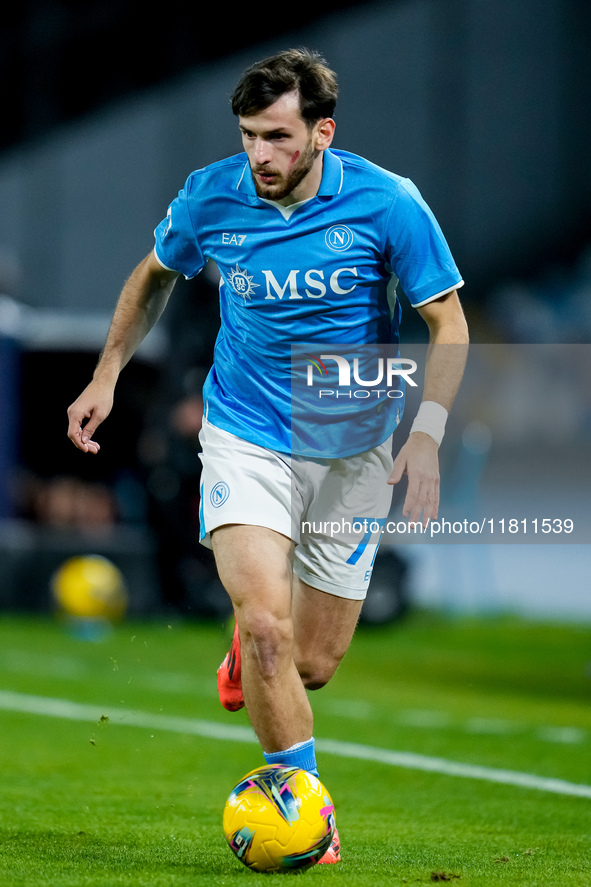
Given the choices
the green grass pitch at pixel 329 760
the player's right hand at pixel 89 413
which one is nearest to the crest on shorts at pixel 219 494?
the player's right hand at pixel 89 413

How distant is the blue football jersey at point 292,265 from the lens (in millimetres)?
4215

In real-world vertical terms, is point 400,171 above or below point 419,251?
below

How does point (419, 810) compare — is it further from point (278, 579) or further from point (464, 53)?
point (464, 53)

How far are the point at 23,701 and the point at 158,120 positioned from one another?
55.6 ft

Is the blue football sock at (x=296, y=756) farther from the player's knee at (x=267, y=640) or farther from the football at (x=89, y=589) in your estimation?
the football at (x=89, y=589)

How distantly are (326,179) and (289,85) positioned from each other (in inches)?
13.7

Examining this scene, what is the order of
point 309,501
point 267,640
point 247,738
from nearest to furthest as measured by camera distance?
point 267,640
point 309,501
point 247,738

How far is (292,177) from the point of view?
13.6ft

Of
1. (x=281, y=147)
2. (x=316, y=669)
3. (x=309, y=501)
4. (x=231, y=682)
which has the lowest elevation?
(x=231, y=682)

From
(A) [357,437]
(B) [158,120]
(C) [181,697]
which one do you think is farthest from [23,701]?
(B) [158,120]

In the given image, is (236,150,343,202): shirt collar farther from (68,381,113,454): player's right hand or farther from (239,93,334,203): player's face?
(68,381,113,454): player's right hand

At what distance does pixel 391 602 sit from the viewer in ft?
43.7

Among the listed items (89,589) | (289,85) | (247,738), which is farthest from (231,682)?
(89,589)

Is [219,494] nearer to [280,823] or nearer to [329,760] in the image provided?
[280,823]
